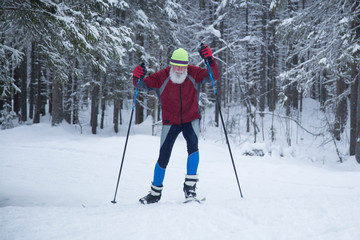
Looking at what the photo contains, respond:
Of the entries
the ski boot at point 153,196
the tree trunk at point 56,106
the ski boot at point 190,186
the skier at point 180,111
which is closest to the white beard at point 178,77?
the skier at point 180,111

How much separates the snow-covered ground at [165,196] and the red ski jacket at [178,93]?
129 cm

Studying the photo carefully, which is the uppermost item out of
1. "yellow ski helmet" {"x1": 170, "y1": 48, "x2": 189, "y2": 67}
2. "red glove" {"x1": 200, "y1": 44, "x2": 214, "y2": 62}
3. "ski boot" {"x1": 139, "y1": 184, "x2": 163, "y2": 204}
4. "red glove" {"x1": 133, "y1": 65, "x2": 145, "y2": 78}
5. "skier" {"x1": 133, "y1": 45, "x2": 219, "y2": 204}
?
"red glove" {"x1": 200, "y1": 44, "x2": 214, "y2": 62}

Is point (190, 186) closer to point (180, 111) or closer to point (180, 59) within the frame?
point (180, 111)

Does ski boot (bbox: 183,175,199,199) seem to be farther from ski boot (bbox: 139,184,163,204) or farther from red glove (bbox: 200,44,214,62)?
red glove (bbox: 200,44,214,62)

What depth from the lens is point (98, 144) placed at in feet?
31.7

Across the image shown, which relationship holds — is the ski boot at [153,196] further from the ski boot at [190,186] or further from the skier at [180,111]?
the ski boot at [190,186]

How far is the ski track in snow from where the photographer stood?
7.91 feet

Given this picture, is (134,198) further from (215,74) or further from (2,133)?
(2,133)

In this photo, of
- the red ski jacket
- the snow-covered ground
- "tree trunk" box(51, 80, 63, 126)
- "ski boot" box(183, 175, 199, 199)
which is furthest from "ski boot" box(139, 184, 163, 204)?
"tree trunk" box(51, 80, 63, 126)

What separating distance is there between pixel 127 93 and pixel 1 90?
9807 millimetres

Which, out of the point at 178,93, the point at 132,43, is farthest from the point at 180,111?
the point at 132,43

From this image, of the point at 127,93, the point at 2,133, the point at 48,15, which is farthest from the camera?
the point at 127,93

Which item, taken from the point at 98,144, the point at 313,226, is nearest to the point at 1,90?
the point at 98,144

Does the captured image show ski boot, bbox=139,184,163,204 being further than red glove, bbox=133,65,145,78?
No
